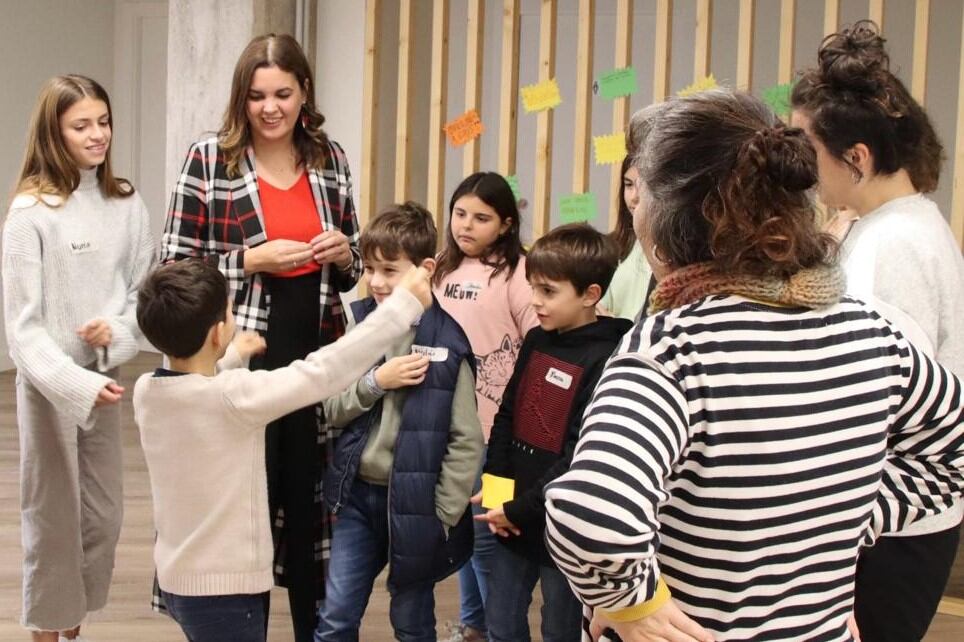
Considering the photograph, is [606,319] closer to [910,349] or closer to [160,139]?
[910,349]

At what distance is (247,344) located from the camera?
8.23 ft

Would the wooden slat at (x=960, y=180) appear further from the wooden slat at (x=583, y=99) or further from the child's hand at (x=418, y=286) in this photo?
the child's hand at (x=418, y=286)

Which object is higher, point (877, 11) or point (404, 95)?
point (877, 11)

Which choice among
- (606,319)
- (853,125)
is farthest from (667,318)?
(606,319)

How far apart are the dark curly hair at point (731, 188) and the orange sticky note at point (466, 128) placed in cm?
304

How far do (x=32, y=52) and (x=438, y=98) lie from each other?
4.81 m

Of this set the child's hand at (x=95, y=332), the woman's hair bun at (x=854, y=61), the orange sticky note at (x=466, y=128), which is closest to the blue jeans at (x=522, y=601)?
the child's hand at (x=95, y=332)

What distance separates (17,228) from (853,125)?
78.3 inches

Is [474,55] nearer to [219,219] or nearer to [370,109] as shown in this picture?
[370,109]

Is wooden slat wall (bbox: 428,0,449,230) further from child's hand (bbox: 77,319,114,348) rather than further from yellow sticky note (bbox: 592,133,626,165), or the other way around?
child's hand (bbox: 77,319,114,348)

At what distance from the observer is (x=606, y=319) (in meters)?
2.69

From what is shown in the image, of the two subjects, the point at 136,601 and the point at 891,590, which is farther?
the point at 136,601

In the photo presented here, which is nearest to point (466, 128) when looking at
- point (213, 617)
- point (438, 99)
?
point (438, 99)

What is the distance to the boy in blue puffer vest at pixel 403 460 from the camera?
2695 millimetres
